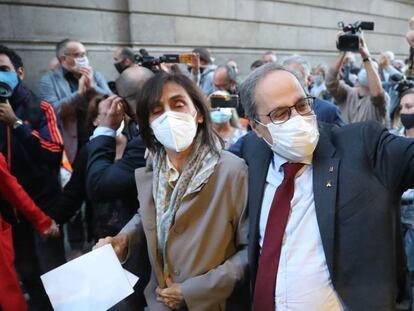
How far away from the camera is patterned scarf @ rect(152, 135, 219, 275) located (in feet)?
5.15

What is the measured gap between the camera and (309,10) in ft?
33.1

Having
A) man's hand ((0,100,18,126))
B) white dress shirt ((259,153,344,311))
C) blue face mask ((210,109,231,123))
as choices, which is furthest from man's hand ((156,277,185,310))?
blue face mask ((210,109,231,123))

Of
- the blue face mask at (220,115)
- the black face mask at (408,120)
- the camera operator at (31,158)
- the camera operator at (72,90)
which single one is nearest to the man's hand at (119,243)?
the camera operator at (31,158)

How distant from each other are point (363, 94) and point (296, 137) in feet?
10.6

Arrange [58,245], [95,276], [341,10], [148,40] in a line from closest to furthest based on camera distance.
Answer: [95,276] < [58,245] < [148,40] < [341,10]

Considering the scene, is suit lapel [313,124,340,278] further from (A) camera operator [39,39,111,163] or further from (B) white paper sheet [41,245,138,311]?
(A) camera operator [39,39,111,163]

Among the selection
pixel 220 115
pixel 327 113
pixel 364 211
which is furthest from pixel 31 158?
pixel 327 113

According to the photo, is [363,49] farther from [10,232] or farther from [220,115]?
[10,232]

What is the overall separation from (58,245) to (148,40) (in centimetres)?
474

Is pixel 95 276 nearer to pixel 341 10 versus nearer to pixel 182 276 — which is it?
pixel 182 276

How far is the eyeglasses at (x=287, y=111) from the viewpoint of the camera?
1.51m

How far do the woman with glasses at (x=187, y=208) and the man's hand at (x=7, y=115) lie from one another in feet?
3.49

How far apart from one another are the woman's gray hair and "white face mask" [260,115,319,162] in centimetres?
14

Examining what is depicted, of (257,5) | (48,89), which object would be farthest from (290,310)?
(257,5)
